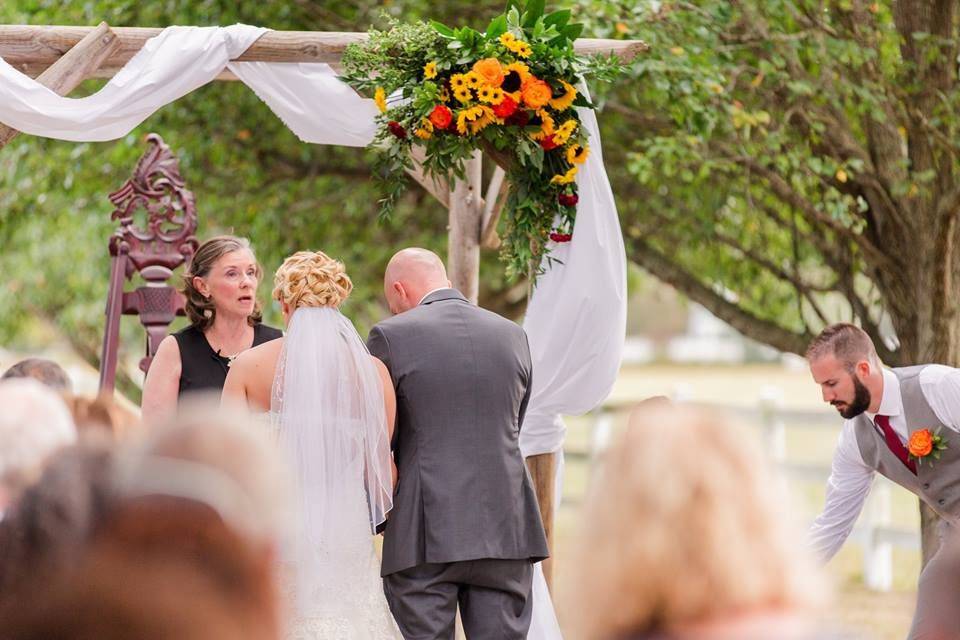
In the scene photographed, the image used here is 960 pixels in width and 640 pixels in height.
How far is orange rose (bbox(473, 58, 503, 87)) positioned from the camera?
5223 millimetres

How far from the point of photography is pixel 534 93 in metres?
5.29

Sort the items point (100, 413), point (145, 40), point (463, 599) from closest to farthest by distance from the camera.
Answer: point (100, 413) → point (463, 599) → point (145, 40)

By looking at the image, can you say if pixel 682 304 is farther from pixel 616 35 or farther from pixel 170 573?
pixel 170 573

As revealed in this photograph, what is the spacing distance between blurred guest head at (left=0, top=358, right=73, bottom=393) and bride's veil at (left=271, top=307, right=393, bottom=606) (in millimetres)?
822

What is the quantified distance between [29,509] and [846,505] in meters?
4.11

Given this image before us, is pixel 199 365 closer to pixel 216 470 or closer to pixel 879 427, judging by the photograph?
pixel 879 427

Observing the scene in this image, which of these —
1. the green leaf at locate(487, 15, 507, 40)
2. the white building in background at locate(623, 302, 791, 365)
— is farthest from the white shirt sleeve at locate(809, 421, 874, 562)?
the white building in background at locate(623, 302, 791, 365)

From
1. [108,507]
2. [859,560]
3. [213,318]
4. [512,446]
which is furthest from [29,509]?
[859,560]

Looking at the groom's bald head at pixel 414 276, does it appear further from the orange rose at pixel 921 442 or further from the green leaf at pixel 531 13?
the orange rose at pixel 921 442

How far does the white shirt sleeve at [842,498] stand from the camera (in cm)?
504

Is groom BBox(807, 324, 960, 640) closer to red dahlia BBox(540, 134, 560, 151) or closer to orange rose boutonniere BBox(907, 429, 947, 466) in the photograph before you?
orange rose boutonniere BBox(907, 429, 947, 466)

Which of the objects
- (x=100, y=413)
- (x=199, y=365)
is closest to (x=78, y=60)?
(x=199, y=365)

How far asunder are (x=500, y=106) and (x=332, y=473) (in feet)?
5.67

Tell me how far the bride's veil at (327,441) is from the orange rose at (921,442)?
2.09 meters
